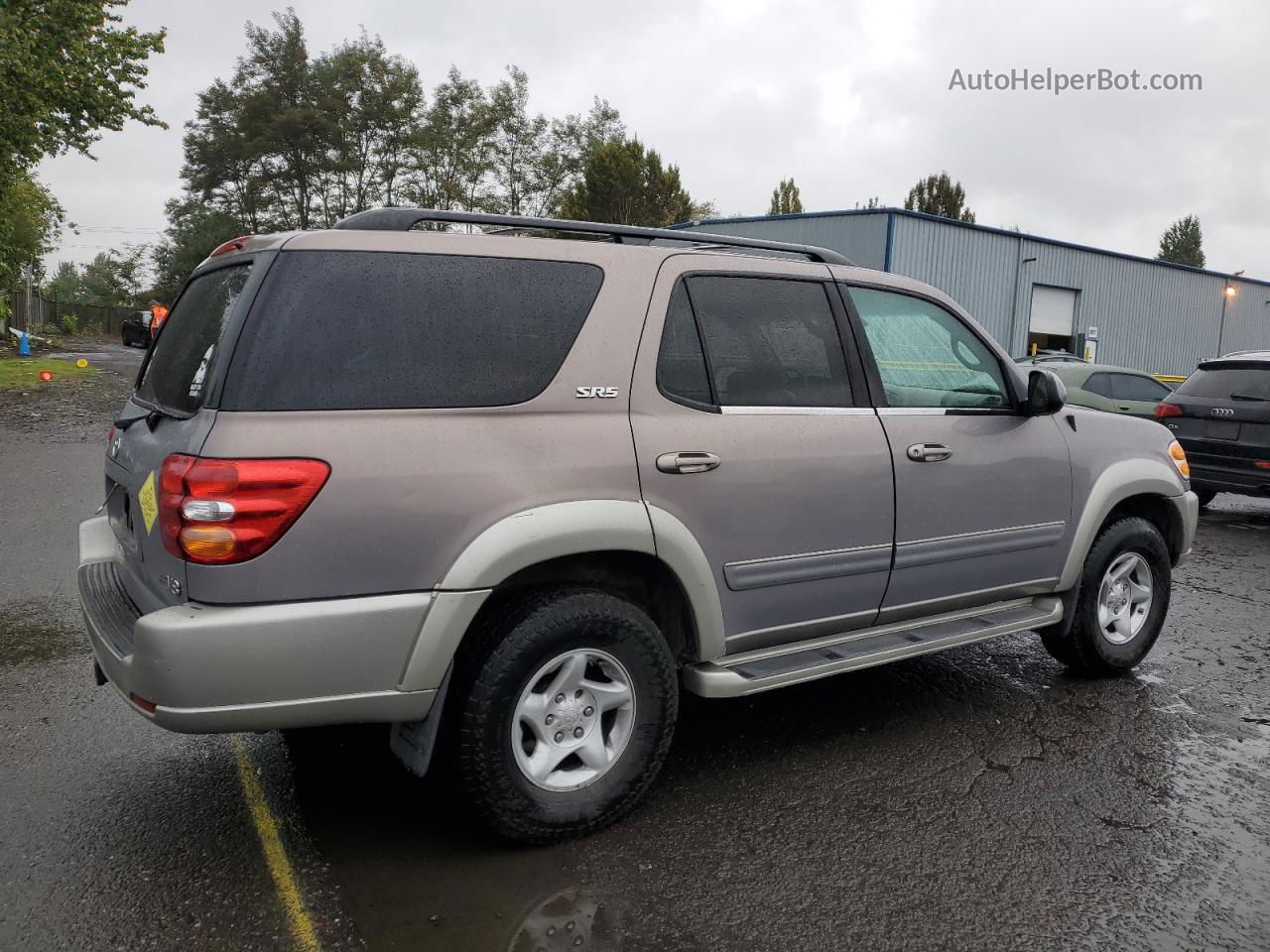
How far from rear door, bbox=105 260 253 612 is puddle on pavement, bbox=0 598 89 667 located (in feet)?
5.07

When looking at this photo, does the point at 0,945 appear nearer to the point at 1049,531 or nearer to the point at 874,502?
the point at 874,502

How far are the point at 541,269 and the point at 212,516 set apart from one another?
1248mm

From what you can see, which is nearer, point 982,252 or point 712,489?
point 712,489

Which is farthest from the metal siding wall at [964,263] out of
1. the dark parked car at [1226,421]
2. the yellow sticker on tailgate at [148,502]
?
the yellow sticker on tailgate at [148,502]

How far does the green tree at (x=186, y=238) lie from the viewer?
55281mm

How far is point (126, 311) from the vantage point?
59562 millimetres

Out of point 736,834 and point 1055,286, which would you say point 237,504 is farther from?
point 1055,286

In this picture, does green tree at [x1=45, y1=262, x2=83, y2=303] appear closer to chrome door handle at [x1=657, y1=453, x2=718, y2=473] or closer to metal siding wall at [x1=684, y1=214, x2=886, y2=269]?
metal siding wall at [x1=684, y1=214, x2=886, y2=269]

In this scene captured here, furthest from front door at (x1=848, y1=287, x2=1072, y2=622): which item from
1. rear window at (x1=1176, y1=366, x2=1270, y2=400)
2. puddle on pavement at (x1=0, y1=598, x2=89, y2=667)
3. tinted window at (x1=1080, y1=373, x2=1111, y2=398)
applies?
tinted window at (x1=1080, y1=373, x2=1111, y2=398)

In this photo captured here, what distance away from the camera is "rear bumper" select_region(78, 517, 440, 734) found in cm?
250

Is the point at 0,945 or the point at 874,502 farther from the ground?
the point at 874,502

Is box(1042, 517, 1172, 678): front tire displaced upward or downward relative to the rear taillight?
downward

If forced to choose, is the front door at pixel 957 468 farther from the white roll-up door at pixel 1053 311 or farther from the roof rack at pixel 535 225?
the white roll-up door at pixel 1053 311

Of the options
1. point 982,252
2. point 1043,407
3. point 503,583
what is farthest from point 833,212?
point 503,583
